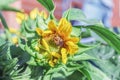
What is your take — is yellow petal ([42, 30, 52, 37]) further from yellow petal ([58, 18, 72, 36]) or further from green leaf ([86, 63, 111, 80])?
green leaf ([86, 63, 111, 80])

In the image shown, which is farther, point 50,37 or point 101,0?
point 101,0

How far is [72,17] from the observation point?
77 centimetres

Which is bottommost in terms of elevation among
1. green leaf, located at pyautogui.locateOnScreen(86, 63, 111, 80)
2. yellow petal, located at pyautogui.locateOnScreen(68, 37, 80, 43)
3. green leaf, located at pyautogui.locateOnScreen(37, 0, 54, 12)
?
green leaf, located at pyautogui.locateOnScreen(86, 63, 111, 80)

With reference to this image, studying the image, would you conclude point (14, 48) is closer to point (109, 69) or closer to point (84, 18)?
point (84, 18)

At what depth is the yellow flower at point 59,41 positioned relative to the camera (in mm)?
660

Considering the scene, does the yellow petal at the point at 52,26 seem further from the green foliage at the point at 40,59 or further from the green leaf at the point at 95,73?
the green leaf at the point at 95,73

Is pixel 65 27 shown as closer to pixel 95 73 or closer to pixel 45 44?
pixel 45 44

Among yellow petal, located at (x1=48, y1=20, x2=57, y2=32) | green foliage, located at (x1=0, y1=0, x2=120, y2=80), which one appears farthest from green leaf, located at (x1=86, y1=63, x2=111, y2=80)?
yellow petal, located at (x1=48, y1=20, x2=57, y2=32)

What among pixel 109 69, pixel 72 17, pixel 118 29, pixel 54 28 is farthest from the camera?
pixel 118 29

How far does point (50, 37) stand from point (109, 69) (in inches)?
10.9

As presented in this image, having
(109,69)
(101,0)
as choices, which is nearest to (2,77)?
(109,69)

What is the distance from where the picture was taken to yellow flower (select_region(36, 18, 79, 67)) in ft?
2.17

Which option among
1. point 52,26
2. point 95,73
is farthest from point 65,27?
point 95,73

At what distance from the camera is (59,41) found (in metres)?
0.68
